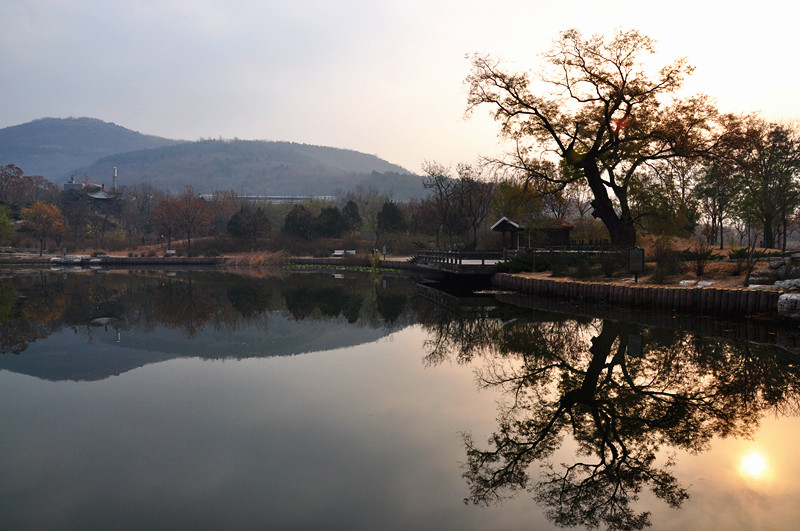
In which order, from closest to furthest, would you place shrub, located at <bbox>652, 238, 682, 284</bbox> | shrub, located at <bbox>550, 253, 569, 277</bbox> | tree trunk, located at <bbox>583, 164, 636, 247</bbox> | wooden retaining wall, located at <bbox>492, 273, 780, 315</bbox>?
wooden retaining wall, located at <bbox>492, 273, 780, 315</bbox> < shrub, located at <bbox>652, 238, 682, 284</bbox> < shrub, located at <bbox>550, 253, 569, 277</bbox> < tree trunk, located at <bbox>583, 164, 636, 247</bbox>

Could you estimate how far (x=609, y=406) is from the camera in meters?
8.95

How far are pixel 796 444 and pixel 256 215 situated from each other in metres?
67.6

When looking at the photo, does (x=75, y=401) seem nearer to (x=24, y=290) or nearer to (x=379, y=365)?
(x=379, y=365)

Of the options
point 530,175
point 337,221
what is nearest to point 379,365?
point 530,175

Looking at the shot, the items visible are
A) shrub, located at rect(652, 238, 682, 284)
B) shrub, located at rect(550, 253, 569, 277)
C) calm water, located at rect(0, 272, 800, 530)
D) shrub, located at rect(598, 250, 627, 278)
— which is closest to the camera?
calm water, located at rect(0, 272, 800, 530)

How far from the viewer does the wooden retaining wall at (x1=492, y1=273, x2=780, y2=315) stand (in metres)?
17.3

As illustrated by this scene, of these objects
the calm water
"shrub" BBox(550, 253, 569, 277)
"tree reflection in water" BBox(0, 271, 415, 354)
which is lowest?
"tree reflection in water" BBox(0, 271, 415, 354)

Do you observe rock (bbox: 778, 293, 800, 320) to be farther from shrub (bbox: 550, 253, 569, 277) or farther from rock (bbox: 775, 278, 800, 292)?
shrub (bbox: 550, 253, 569, 277)

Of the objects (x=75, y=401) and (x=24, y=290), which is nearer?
(x=75, y=401)

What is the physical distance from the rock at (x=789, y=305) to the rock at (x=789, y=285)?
989 millimetres

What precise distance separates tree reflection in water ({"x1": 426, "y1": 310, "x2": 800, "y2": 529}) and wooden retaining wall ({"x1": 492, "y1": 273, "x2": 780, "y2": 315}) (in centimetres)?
399

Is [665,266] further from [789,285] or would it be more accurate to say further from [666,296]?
[789,285]

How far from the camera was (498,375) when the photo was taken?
11.3 m

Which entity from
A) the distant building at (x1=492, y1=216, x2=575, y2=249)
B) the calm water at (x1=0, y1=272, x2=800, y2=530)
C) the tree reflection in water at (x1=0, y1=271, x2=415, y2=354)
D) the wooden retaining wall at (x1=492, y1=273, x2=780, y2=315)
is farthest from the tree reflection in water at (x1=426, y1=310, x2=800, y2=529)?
the distant building at (x1=492, y1=216, x2=575, y2=249)
